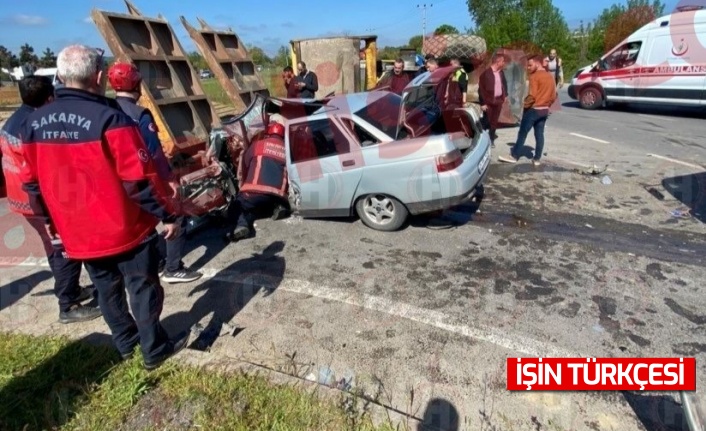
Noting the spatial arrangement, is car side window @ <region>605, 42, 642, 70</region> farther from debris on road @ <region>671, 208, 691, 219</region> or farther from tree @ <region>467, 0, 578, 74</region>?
tree @ <region>467, 0, 578, 74</region>

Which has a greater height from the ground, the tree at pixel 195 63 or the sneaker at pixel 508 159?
the tree at pixel 195 63

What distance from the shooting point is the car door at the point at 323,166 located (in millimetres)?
4570

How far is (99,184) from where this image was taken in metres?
2.16

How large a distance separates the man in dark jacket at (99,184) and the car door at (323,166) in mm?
2417

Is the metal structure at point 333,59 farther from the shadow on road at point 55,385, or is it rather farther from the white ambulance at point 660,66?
the shadow on road at point 55,385

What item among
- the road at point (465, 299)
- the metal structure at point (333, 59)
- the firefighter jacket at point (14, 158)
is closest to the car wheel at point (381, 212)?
the road at point (465, 299)

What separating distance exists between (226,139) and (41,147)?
128 inches

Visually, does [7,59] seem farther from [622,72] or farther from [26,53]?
[622,72]

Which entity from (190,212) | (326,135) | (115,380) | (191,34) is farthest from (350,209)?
(191,34)

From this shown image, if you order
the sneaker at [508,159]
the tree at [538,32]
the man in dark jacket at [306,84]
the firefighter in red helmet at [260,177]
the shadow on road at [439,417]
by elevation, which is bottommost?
the shadow on road at [439,417]

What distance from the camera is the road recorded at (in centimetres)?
248

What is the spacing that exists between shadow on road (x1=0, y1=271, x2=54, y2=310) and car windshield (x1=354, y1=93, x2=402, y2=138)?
3498 mm

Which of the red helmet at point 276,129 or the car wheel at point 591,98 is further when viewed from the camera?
the car wheel at point 591,98

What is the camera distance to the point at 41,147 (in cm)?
210
